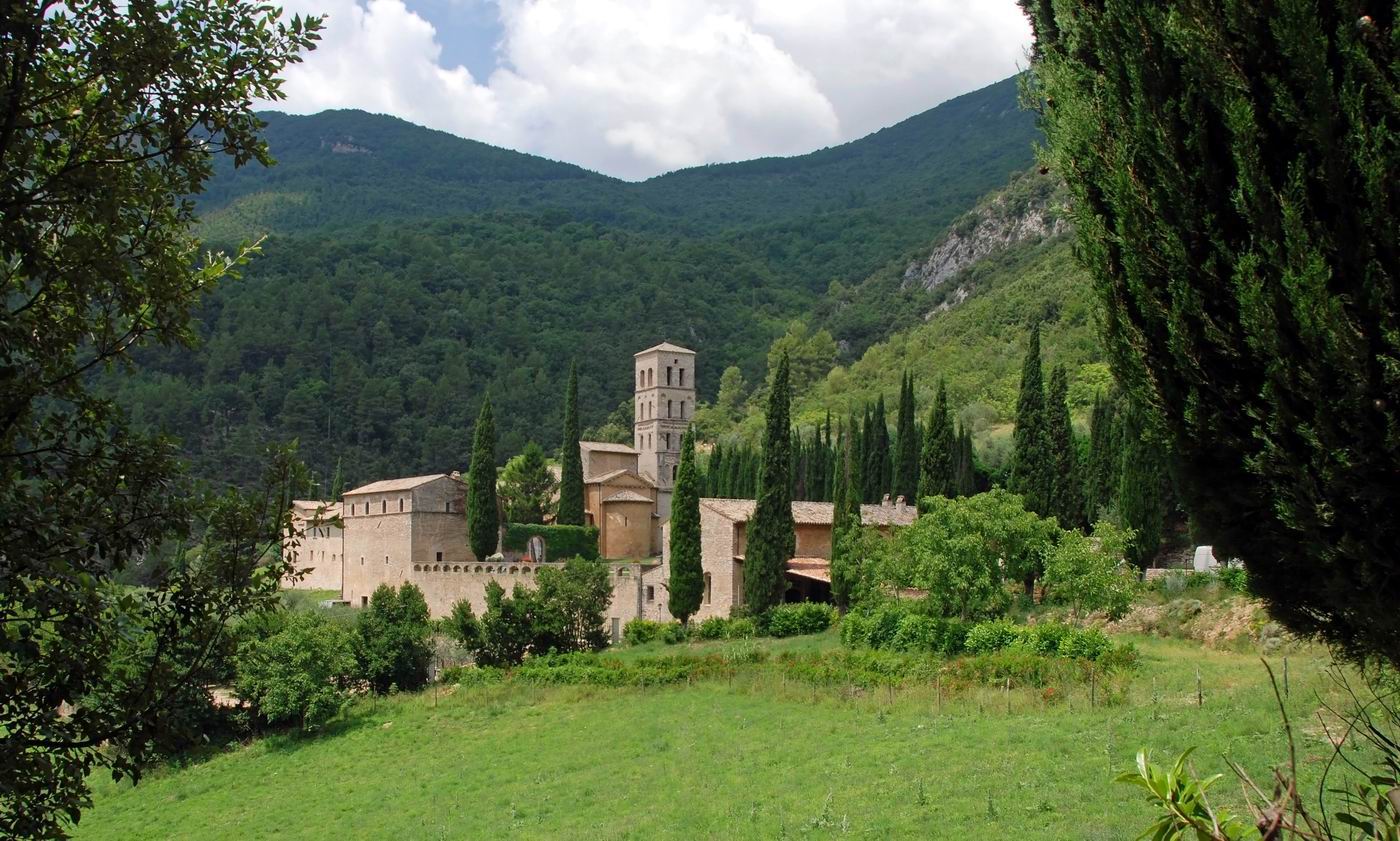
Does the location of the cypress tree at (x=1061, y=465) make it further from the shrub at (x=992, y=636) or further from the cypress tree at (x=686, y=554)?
the cypress tree at (x=686, y=554)

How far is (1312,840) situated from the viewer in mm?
2809

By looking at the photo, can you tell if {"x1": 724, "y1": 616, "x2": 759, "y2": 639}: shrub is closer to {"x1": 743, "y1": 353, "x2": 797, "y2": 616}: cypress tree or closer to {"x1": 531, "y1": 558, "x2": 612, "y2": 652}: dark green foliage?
{"x1": 743, "y1": 353, "x2": 797, "y2": 616}: cypress tree

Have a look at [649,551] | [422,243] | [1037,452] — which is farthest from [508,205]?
[1037,452]

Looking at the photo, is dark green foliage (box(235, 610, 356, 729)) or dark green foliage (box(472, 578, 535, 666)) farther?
dark green foliage (box(472, 578, 535, 666))

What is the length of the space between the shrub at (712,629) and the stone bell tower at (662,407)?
2898cm

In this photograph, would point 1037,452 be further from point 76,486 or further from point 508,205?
point 508,205

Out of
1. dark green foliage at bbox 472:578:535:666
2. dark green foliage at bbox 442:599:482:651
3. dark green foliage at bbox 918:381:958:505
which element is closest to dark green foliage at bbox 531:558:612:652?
dark green foliage at bbox 472:578:535:666

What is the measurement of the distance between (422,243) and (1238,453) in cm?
12433

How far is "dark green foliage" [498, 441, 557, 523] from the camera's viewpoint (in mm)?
58094

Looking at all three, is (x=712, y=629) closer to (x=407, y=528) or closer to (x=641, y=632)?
(x=641, y=632)

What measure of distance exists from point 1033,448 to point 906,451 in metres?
13.3

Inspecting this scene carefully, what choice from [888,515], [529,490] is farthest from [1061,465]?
[529,490]

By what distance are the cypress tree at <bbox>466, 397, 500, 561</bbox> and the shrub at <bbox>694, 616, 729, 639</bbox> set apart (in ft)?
51.2

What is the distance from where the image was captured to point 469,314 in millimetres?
113188
